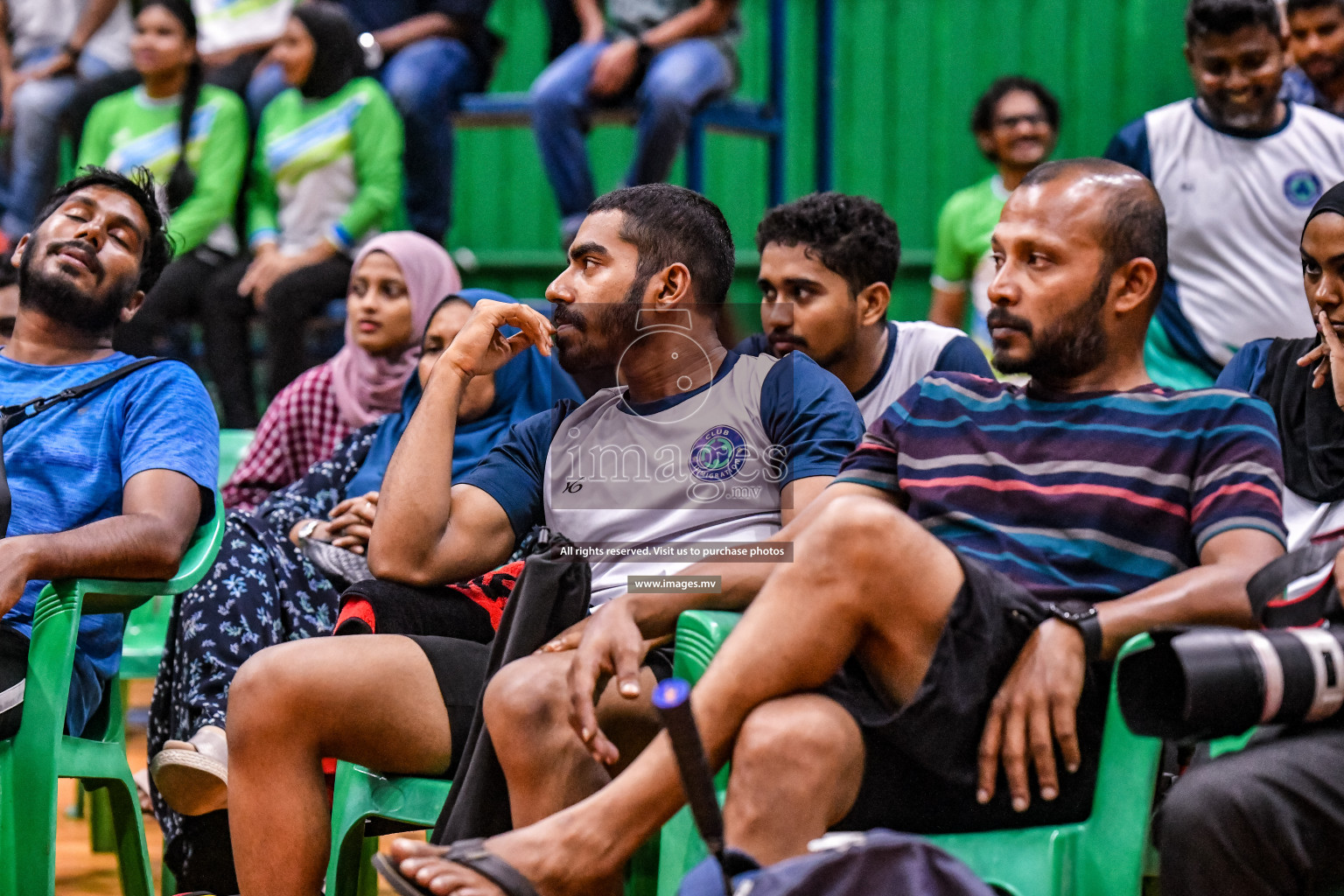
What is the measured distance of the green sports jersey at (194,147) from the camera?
174 inches

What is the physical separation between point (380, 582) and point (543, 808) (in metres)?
0.51

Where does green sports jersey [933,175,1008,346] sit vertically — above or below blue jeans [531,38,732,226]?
below

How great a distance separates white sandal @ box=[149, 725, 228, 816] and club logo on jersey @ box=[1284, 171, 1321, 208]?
2549 mm

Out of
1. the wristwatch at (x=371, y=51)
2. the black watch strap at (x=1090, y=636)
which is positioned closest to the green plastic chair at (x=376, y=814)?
the black watch strap at (x=1090, y=636)

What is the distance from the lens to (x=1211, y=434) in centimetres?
159

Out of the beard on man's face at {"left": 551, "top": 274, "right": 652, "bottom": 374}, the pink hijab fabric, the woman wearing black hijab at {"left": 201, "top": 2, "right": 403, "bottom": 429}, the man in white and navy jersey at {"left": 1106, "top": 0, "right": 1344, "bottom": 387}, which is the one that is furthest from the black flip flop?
the woman wearing black hijab at {"left": 201, "top": 2, "right": 403, "bottom": 429}

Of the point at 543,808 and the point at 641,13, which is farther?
the point at 641,13

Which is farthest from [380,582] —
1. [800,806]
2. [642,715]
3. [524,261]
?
[524,261]

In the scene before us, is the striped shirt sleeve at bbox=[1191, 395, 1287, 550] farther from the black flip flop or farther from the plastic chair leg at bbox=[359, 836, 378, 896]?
the plastic chair leg at bbox=[359, 836, 378, 896]

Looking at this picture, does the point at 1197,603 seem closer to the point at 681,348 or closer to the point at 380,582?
the point at 681,348

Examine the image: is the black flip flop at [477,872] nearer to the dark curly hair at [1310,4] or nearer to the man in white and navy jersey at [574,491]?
the man in white and navy jersey at [574,491]

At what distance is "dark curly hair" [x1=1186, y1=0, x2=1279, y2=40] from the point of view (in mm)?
3062

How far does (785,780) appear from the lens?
55.8 inches

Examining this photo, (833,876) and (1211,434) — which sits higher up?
(1211,434)
